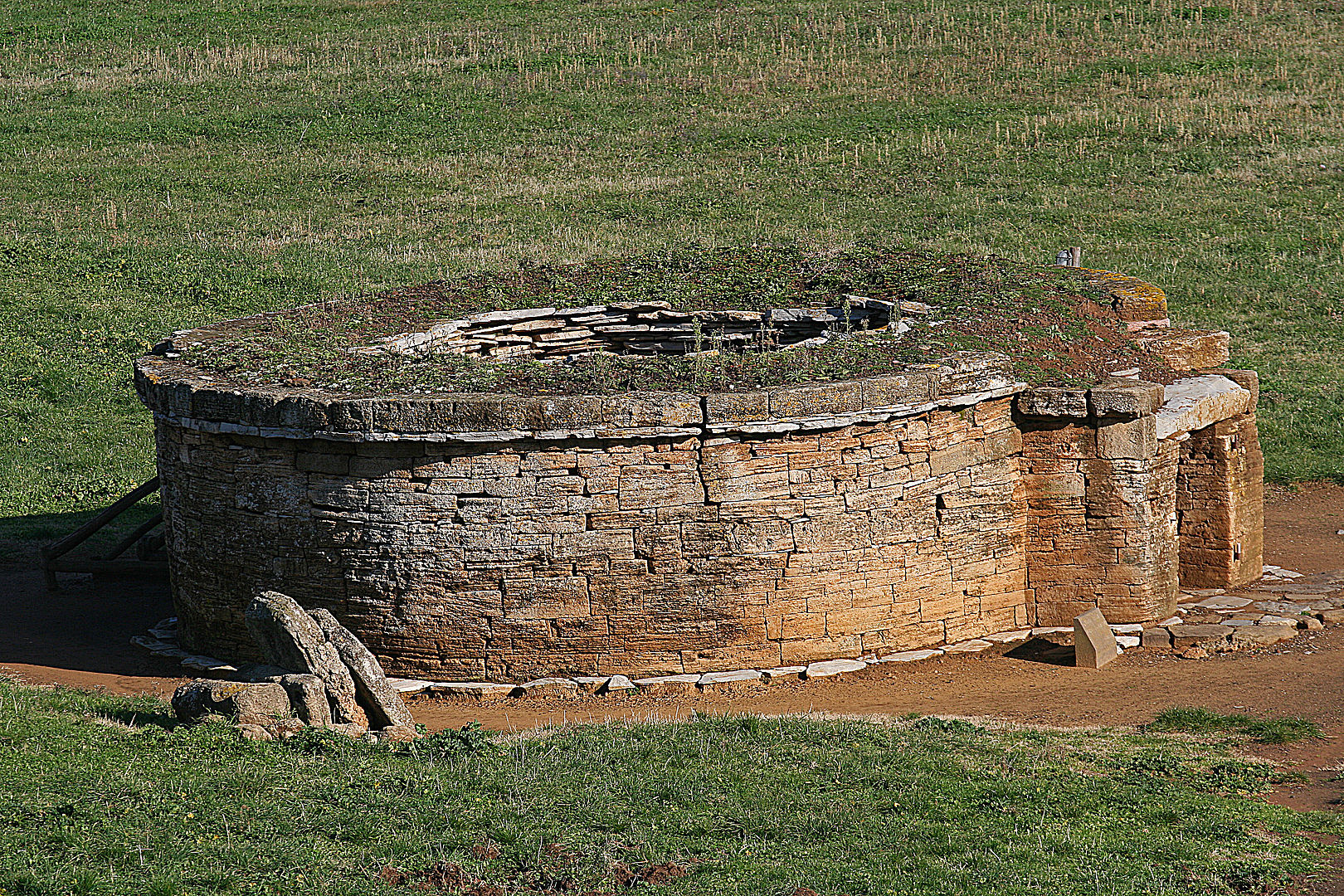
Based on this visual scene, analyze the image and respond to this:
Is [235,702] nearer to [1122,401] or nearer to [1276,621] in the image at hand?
[1122,401]

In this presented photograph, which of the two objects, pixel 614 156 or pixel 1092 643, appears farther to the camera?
pixel 614 156

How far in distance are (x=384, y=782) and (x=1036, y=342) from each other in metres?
7.48

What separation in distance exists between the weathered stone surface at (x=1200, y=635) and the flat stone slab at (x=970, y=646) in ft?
5.26

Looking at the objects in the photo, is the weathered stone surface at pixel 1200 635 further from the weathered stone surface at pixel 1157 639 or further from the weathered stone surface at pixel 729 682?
the weathered stone surface at pixel 729 682

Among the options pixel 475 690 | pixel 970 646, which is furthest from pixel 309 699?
pixel 970 646

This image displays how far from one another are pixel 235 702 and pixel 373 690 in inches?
36.4

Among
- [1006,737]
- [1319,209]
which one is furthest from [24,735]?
[1319,209]

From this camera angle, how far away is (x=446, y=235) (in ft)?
91.2

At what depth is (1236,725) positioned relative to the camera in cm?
1052

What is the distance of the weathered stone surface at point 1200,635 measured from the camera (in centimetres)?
1247

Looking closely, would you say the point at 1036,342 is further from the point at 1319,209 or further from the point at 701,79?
the point at 701,79

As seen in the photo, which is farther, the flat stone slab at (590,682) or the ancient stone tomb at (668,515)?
the flat stone slab at (590,682)

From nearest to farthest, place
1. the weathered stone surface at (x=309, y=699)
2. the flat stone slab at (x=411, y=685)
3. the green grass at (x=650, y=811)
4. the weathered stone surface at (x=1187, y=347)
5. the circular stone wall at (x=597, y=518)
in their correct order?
the green grass at (x=650, y=811), the weathered stone surface at (x=309, y=699), the circular stone wall at (x=597, y=518), the flat stone slab at (x=411, y=685), the weathered stone surface at (x=1187, y=347)

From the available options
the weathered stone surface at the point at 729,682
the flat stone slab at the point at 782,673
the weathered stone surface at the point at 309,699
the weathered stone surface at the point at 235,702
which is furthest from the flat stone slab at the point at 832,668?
the weathered stone surface at the point at 235,702
